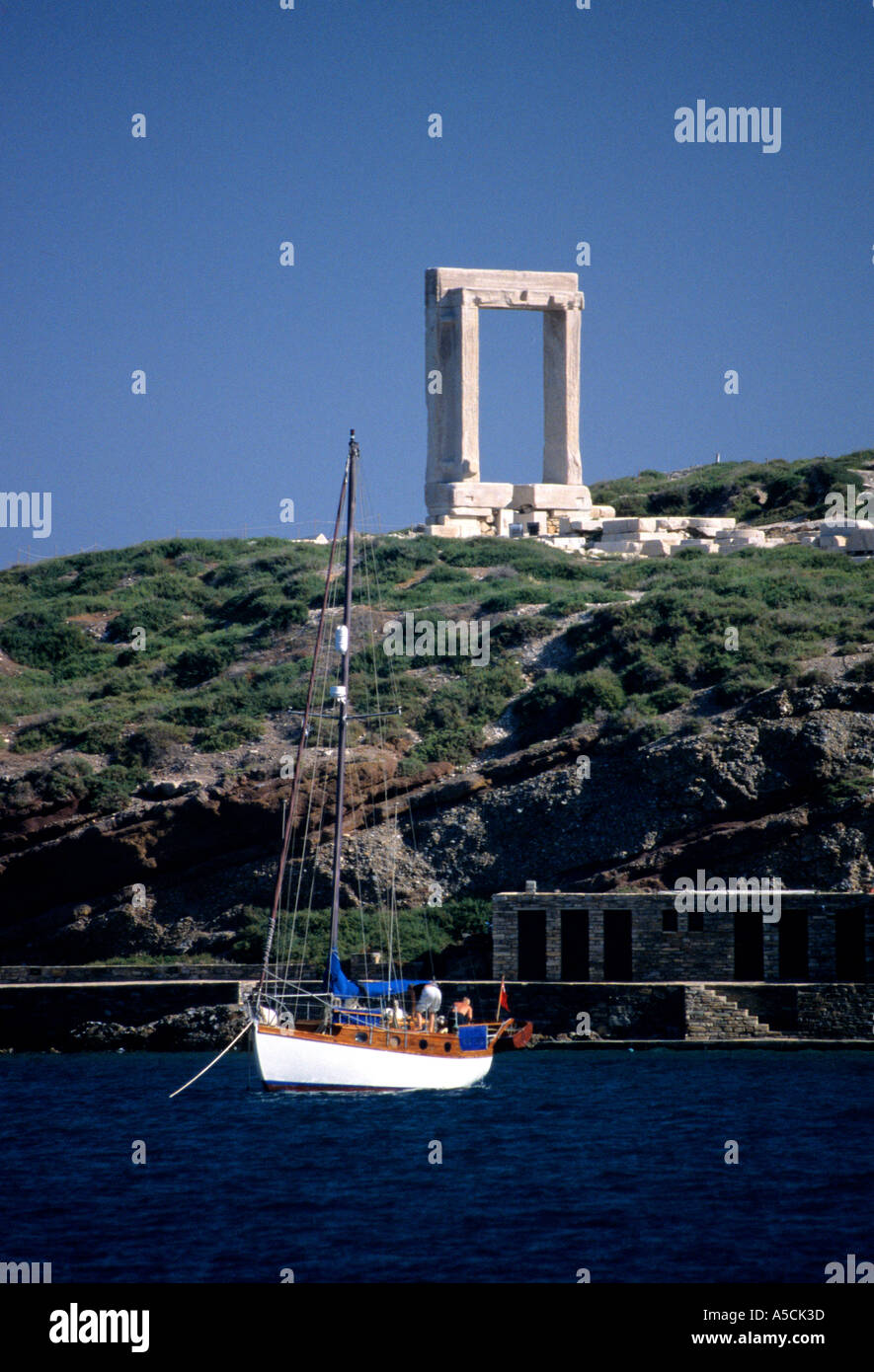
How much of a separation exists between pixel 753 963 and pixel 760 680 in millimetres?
9806

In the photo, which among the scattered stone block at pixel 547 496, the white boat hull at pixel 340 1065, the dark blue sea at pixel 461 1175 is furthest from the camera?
the scattered stone block at pixel 547 496

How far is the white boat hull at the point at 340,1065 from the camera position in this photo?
1389 inches

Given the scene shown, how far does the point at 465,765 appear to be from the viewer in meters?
51.2

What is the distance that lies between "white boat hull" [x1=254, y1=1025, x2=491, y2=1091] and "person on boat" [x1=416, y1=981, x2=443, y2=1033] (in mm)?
714

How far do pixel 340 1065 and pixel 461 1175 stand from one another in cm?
710

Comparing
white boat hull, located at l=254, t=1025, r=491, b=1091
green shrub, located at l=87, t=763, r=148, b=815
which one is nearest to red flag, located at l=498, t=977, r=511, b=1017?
white boat hull, located at l=254, t=1025, r=491, b=1091

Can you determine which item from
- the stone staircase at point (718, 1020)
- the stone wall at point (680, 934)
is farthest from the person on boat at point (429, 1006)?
the stone staircase at point (718, 1020)

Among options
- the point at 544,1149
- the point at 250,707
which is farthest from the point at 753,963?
the point at 250,707

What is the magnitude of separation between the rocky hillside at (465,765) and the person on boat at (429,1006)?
26.9 feet

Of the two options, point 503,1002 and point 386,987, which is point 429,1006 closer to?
point 386,987

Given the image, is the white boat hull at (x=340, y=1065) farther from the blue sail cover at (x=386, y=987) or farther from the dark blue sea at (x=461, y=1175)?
the blue sail cover at (x=386, y=987)

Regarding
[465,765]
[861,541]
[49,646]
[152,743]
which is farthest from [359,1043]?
[861,541]

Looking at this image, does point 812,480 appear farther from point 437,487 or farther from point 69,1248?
point 69,1248
